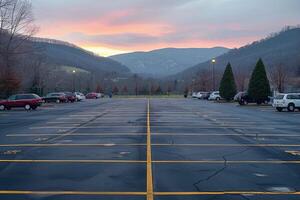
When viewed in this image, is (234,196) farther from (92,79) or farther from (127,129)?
(92,79)

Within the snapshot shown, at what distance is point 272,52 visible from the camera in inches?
5256

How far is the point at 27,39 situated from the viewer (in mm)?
78000

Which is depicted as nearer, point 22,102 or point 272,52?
point 22,102

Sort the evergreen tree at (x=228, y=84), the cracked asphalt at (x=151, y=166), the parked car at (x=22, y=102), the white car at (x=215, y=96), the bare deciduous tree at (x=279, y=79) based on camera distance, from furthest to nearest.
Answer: the white car at (x=215, y=96) → the bare deciduous tree at (x=279, y=79) → the evergreen tree at (x=228, y=84) → the parked car at (x=22, y=102) → the cracked asphalt at (x=151, y=166)

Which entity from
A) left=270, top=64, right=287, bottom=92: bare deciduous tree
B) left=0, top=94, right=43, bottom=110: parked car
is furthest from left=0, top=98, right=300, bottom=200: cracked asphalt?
left=270, top=64, right=287, bottom=92: bare deciduous tree

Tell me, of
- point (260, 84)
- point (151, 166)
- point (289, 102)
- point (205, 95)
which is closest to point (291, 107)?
point (289, 102)

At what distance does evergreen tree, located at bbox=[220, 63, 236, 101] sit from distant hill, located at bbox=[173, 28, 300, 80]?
149 ft

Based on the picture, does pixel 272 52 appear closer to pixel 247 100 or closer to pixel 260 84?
pixel 247 100

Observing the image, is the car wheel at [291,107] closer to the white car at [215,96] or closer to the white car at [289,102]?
the white car at [289,102]

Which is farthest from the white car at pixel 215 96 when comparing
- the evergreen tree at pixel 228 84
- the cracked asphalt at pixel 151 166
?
the cracked asphalt at pixel 151 166

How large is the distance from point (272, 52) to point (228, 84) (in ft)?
228

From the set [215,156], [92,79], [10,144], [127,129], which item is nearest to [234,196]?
[215,156]

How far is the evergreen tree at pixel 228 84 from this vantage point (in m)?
68.4

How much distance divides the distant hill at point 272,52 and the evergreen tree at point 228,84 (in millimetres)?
45481
